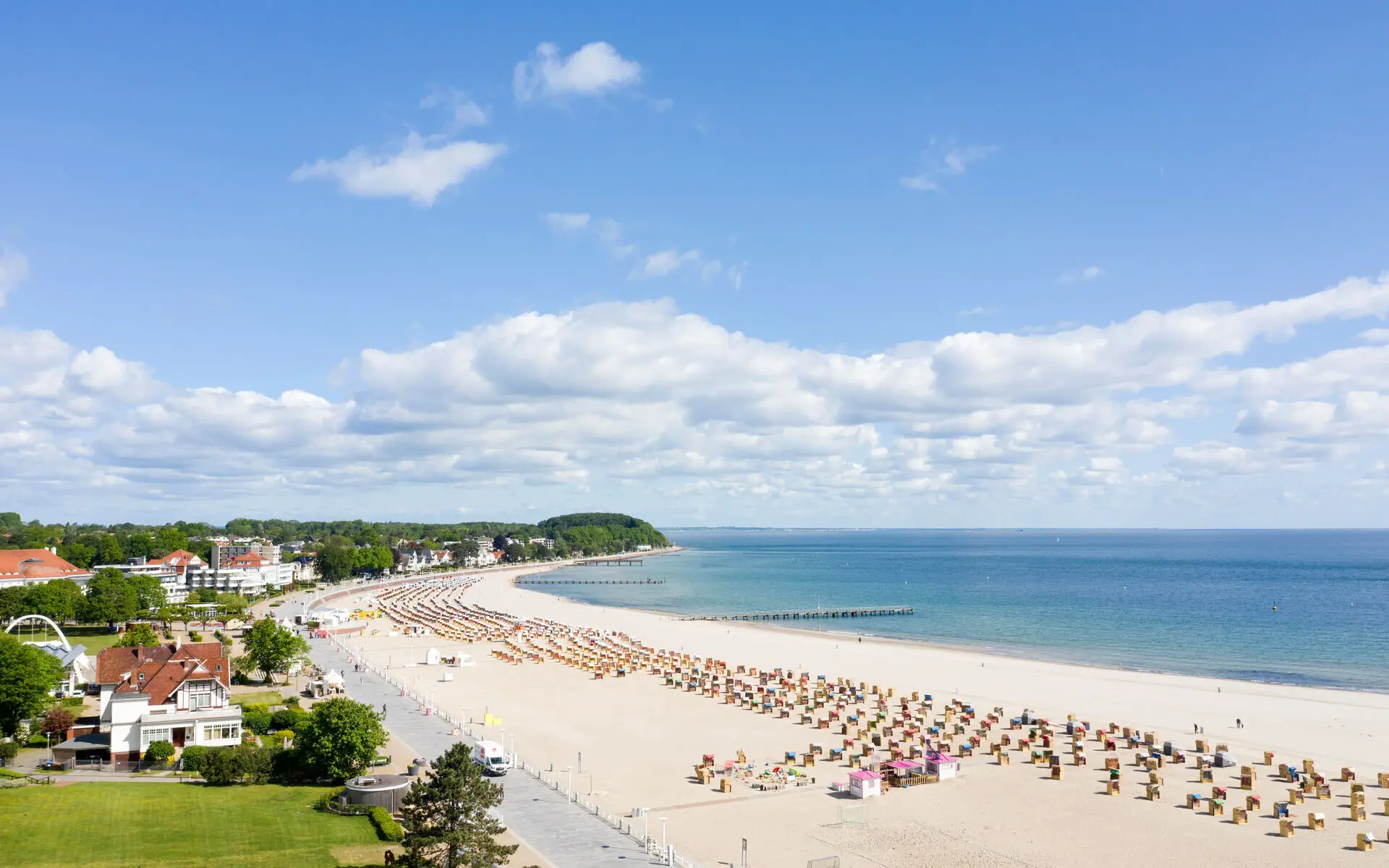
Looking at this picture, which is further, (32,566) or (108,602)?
(32,566)

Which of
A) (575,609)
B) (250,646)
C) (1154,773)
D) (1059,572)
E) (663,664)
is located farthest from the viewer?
(1059,572)

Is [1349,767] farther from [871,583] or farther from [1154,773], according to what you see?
[871,583]

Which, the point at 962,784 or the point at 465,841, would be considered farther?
the point at 962,784

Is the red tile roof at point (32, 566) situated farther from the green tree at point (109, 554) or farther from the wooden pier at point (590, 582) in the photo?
the wooden pier at point (590, 582)

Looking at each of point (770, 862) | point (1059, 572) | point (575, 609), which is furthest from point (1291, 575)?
point (770, 862)

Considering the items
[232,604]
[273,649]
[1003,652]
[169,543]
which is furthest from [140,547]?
[1003,652]


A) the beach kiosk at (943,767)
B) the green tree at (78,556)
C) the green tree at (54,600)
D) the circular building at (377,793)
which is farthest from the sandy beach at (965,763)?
the green tree at (78,556)

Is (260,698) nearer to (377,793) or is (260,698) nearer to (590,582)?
(377,793)
